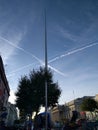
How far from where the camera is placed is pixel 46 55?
16016 millimetres

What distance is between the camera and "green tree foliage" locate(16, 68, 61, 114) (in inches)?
1277

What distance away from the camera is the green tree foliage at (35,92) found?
106 feet

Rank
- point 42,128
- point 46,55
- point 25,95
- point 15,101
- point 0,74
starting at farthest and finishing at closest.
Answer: point 15,101
point 25,95
point 0,74
point 42,128
point 46,55

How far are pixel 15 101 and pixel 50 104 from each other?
296 inches

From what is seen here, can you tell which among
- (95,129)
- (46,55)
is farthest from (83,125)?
(46,55)

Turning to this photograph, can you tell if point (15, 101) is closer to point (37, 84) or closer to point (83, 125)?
point (37, 84)

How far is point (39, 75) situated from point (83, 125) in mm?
20296

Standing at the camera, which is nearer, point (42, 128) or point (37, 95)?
point (42, 128)

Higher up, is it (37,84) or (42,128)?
(37,84)

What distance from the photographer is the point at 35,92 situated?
107 ft

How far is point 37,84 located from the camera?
107ft

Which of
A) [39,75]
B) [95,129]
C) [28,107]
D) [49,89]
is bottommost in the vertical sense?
[95,129]

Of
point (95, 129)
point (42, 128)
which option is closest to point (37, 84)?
point (42, 128)

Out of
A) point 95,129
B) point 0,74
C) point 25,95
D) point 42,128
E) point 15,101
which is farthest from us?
point 15,101
